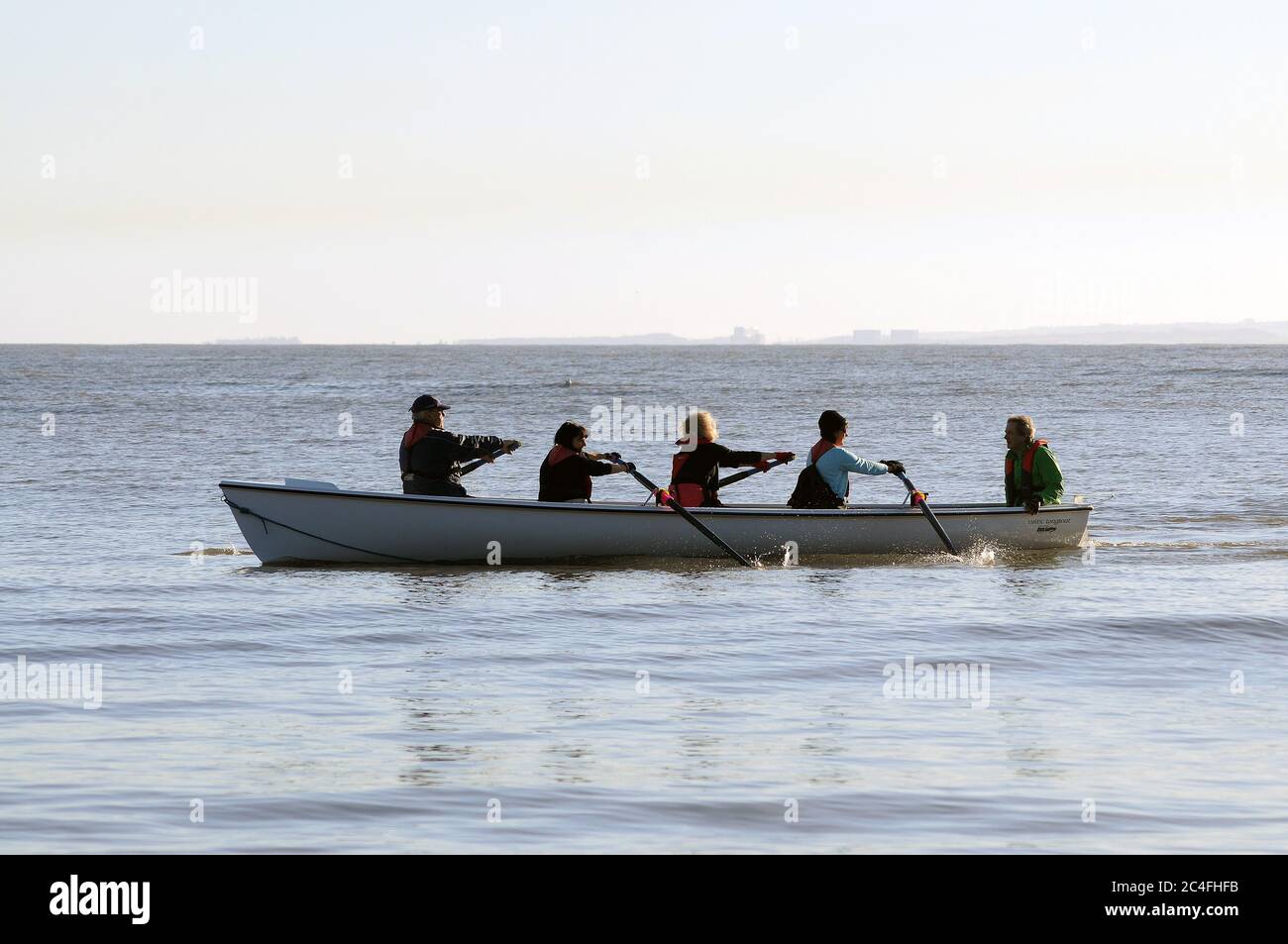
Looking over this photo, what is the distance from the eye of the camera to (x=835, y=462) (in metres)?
16.0

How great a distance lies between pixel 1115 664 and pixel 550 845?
5.46 metres

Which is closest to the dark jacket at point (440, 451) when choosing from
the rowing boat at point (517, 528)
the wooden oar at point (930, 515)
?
the rowing boat at point (517, 528)

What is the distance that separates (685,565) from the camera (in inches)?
631

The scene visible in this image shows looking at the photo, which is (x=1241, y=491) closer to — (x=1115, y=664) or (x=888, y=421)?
(x=1115, y=664)

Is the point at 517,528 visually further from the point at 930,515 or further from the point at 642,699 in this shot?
the point at 642,699

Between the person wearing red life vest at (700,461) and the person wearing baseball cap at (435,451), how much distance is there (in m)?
1.69

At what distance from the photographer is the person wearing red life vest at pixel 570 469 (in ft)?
51.9

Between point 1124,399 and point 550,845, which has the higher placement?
point 1124,399

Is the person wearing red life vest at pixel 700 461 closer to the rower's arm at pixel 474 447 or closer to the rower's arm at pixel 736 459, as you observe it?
the rower's arm at pixel 736 459
